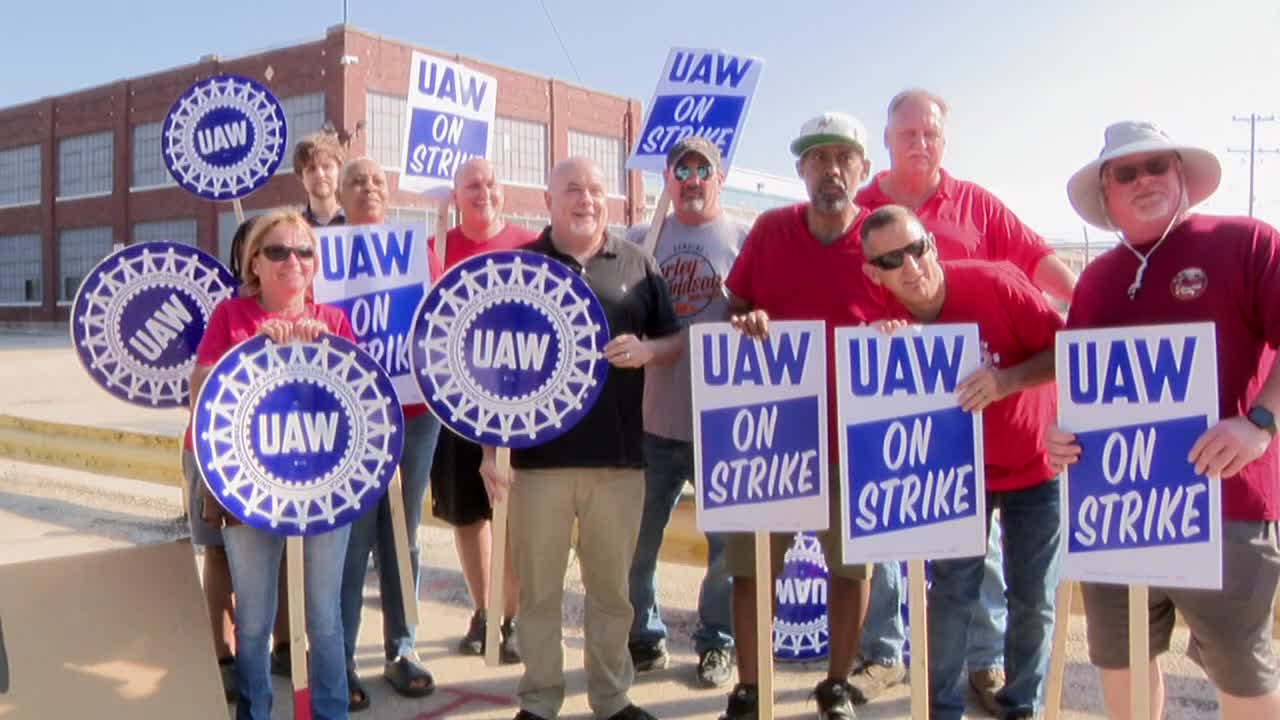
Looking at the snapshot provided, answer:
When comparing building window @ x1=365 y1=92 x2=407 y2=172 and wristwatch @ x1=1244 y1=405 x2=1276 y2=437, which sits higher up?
building window @ x1=365 y1=92 x2=407 y2=172

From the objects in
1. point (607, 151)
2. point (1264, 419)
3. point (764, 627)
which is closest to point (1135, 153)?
point (1264, 419)

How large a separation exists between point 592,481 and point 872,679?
5.11 ft

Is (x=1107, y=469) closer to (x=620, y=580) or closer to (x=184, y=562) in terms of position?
(x=620, y=580)

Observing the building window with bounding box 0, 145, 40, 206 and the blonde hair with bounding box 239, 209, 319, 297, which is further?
the building window with bounding box 0, 145, 40, 206

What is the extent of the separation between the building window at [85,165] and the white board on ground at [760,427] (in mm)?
42062

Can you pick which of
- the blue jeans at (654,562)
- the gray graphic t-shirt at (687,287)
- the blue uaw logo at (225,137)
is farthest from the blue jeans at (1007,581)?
the blue uaw logo at (225,137)

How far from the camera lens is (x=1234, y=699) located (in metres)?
2.80

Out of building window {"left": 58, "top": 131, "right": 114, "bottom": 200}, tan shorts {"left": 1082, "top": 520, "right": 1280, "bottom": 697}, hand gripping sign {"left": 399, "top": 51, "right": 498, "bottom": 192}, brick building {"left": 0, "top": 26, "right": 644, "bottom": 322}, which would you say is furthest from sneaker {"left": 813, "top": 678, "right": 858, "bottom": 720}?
building window {"left": 58, "top": 131, "right": 114, "bottom": 200}

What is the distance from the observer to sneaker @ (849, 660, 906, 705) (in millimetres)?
4199

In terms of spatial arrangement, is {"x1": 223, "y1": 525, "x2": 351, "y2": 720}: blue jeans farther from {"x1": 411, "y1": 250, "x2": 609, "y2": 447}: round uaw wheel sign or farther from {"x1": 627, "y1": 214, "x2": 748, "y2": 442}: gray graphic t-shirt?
{"x1": 627, "y1": 214, "x2": 748, "y2": 442}: gray graphic t-shirt

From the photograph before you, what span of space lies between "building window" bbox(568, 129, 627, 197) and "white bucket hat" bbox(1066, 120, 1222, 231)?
36534 mm

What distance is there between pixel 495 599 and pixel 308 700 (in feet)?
2.45

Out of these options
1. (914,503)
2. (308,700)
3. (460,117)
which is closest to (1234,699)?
(914,503)

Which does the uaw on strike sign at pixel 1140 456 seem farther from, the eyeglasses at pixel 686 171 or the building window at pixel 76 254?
the building window at pixel 76 254
